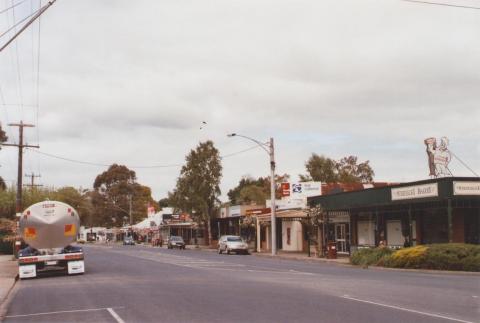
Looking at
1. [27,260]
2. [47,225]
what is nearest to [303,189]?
[47,225]

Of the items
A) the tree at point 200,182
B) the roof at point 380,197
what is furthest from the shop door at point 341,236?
the tree at point 200,182

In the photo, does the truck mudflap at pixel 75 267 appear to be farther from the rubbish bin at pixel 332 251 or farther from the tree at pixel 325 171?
the tree at pixel 325 171

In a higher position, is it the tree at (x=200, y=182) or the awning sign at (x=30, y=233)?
the tree at (x=200, y=182)

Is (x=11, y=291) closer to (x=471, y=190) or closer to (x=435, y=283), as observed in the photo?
(x=435, y=283)

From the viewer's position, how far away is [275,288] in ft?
59.3

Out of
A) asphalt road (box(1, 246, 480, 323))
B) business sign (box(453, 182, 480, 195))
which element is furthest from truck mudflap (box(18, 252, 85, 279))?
business sign (box(453, 182, 480, 195))

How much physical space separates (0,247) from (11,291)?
34675 mm

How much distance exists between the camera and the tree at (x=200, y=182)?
6900 centimetres

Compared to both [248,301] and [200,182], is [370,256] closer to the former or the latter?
[248,301]

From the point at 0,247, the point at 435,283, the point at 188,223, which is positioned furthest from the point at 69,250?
the point at 188,223

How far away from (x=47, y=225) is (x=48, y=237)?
21.1 inches

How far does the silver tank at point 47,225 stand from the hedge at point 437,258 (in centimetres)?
1503

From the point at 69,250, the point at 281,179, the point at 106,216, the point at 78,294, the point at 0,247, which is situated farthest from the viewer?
the point at 106,216

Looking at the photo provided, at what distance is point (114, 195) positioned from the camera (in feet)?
451
